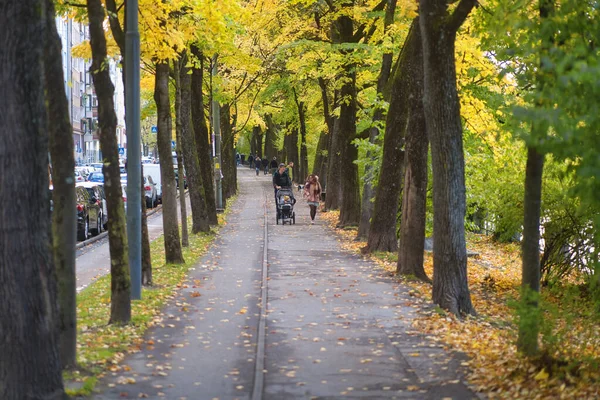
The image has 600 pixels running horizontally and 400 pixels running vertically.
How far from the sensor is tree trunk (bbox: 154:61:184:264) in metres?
20.1

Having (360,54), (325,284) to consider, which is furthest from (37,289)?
(360,54)

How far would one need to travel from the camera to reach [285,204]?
125ft

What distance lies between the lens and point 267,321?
592 inches

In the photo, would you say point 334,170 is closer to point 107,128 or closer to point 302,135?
point 302,135

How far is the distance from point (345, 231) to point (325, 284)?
15359 mm

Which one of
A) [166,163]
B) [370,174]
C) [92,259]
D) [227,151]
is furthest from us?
[227,151]

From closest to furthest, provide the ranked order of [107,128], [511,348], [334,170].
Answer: [511,348], [107,128], [334,170]

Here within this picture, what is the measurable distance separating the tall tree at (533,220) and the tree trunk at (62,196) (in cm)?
464

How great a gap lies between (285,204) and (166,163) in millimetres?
17468

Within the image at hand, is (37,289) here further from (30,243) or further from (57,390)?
(57,390)

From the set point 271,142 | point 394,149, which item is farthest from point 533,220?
point 271,142

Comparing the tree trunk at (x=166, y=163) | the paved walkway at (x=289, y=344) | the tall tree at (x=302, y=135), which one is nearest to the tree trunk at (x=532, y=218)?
the paved walkway at (x=289, y=344)

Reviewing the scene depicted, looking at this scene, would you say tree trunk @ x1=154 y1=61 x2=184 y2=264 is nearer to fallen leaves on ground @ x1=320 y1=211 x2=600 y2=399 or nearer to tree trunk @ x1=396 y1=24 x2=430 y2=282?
tree trunk @ x1=396 y1=24 x2=430 y2=282

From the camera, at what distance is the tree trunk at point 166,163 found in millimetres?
20078
